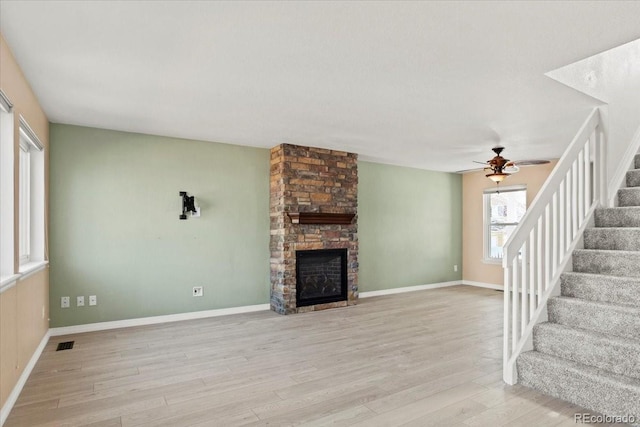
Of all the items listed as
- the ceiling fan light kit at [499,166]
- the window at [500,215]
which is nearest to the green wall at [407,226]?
the window at [500,215]

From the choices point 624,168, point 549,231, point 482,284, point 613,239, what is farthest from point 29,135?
point 482,284

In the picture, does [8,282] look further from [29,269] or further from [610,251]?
[610,251]

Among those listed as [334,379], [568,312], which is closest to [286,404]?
[334,379]

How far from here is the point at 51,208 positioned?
4223 mm

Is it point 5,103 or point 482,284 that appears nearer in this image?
point 5,103

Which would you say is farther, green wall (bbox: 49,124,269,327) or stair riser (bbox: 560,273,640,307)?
green wall (bbox: 49,124,269,327)

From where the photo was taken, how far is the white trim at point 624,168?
11.6 feet

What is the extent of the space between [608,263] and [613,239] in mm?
276

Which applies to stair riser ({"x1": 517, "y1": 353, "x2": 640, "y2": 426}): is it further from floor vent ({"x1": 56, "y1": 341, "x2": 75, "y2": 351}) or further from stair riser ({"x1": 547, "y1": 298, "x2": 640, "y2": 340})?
floor vent ({"x1": 56, "y1": 341, "x2": 75, "y2": 351})

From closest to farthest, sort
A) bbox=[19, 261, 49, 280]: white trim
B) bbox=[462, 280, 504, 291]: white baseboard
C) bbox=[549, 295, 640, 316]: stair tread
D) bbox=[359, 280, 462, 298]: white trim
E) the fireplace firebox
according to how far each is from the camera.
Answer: bbox=[549, 295, 640, 316]: stair tread, bbox=[19, 261, 49, 280]: white trim, the fireplace firebox, bbox=[359, 280, 462, 298]: white trim, bbox=[462, 280, 504, 291]: white baseboard

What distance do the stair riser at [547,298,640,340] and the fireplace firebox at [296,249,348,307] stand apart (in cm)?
317

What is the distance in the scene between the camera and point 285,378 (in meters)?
3.01

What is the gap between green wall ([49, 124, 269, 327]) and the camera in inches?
170

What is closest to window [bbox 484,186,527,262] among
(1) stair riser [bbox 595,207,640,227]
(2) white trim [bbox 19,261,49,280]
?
(1) stair riser [bbox 595,207,640,227]
